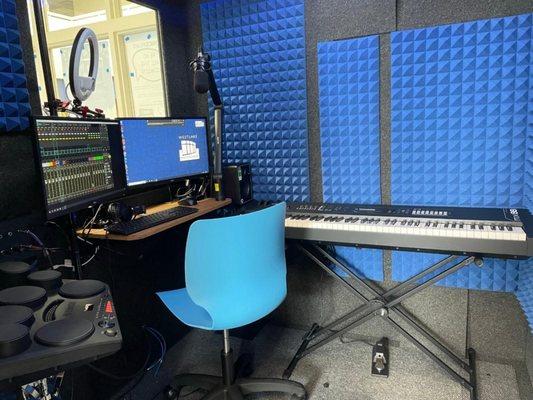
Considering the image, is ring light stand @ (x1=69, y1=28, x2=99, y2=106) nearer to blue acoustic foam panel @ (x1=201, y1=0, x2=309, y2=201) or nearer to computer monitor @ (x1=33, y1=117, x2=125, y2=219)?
computer monitor @ (x1=33, y1=117, x2=125, y2=219)

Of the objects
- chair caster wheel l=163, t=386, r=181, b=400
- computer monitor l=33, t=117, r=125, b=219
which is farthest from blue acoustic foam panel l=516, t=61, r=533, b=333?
computer monitor l=33, t=117, r=125, b=219

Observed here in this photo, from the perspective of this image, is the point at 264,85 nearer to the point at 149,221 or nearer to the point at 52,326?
the point at 149,221

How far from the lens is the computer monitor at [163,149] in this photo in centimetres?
219

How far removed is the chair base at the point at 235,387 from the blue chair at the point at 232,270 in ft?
0.94

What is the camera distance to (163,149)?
7.82 ft

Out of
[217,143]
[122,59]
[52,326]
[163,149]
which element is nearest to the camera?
[52,326]

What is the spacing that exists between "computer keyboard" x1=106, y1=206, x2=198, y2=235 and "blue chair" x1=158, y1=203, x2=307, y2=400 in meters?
0.34

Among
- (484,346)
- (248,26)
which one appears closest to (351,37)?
(248,26)

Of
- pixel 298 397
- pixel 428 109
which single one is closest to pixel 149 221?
pixel 298 397

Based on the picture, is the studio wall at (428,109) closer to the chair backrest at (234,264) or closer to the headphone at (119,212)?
the chair backrest at (234,264)

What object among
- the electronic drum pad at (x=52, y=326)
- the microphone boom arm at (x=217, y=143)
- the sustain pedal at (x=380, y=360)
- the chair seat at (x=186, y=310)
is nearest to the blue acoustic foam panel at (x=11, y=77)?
the electronic drum pad at (x=52, y=326)

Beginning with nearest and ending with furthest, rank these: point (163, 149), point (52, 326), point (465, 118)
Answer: point (52, 326) → point (465, 118) → point (163, 149)

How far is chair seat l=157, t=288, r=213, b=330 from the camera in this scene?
1711 millimetres

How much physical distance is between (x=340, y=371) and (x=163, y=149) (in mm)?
1596
